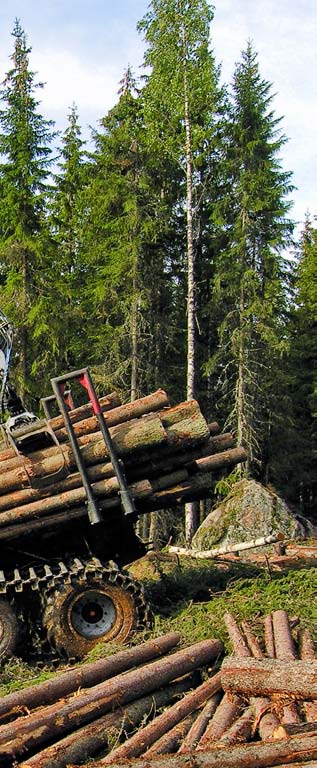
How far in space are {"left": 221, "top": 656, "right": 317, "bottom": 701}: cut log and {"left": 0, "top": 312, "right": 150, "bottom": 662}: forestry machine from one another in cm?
285

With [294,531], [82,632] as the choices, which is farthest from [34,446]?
[294,531]

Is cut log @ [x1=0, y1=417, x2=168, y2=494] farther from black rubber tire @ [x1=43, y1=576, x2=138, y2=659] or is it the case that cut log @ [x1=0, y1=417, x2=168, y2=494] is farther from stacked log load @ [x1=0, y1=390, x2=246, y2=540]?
black rubber tire @ [x1=43, y1=576, x2=138, y2=659]

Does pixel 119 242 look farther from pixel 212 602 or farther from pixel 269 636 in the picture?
pixel 269 636

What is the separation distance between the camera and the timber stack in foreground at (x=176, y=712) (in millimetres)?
5282

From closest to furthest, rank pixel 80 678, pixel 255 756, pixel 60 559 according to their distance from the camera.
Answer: pixel 255 756 → pixel 80 678 → pixel 60 559

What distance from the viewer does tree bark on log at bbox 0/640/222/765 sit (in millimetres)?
5988

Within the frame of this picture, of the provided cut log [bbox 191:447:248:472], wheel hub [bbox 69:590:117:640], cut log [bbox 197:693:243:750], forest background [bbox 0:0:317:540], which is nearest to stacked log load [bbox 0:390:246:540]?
cut log [bbox 191:447:248:472]

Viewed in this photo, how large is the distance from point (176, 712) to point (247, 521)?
41.3 ft

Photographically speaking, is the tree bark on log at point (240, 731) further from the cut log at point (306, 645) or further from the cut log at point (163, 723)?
the cut log at point (306, 645)

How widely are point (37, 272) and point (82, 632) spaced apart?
15371 millimetres

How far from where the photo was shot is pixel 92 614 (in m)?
9.80

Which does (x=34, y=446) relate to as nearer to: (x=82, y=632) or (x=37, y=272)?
(x=82, y=632)

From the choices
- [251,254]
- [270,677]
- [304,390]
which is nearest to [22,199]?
[251,254]

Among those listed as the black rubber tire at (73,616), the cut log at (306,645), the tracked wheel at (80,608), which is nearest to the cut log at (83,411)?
the tracked wheel at (80,608)
